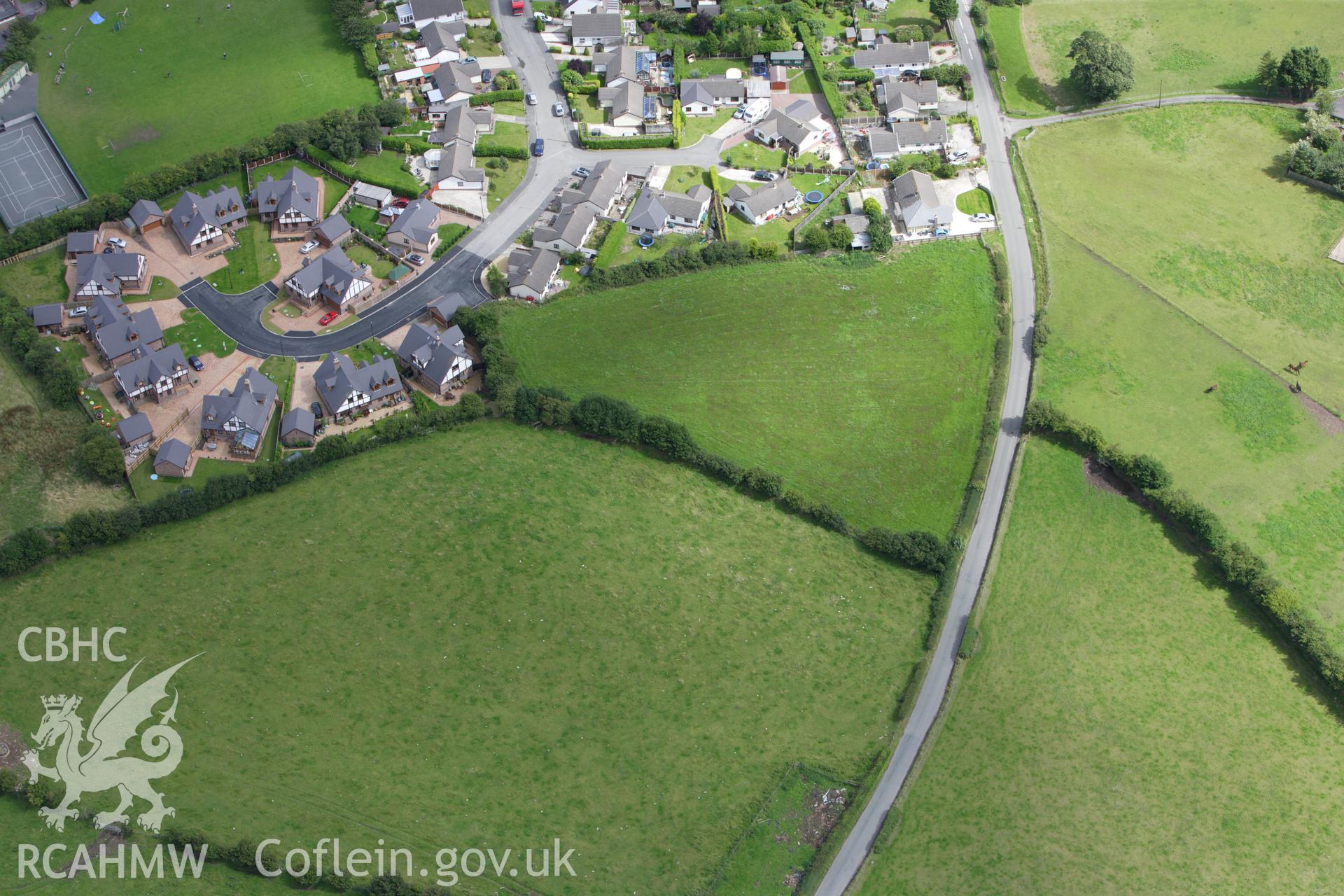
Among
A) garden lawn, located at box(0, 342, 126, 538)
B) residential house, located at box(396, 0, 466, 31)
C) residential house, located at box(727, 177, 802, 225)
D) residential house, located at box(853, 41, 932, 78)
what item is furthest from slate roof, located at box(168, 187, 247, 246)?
residential house, located at box(853, 41, 932, 78)

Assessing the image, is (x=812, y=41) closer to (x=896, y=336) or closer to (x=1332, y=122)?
(x=896, y=336)

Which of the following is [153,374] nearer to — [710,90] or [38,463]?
[38,463]

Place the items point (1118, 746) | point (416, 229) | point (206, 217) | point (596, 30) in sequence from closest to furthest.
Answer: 1. point (1118, 746)
2. point (416, 229)
3. point (206, 217)
4. point (596, 30)

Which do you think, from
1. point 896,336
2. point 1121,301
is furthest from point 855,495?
point 1121,301

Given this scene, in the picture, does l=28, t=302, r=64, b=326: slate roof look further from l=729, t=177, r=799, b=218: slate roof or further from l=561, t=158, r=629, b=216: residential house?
l=729, t=177, r=799, b=218: slate roof

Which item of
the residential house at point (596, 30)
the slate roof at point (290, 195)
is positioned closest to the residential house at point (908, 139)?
the residential house at point (596, 30)

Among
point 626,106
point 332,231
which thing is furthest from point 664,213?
Answer: point 332,231
